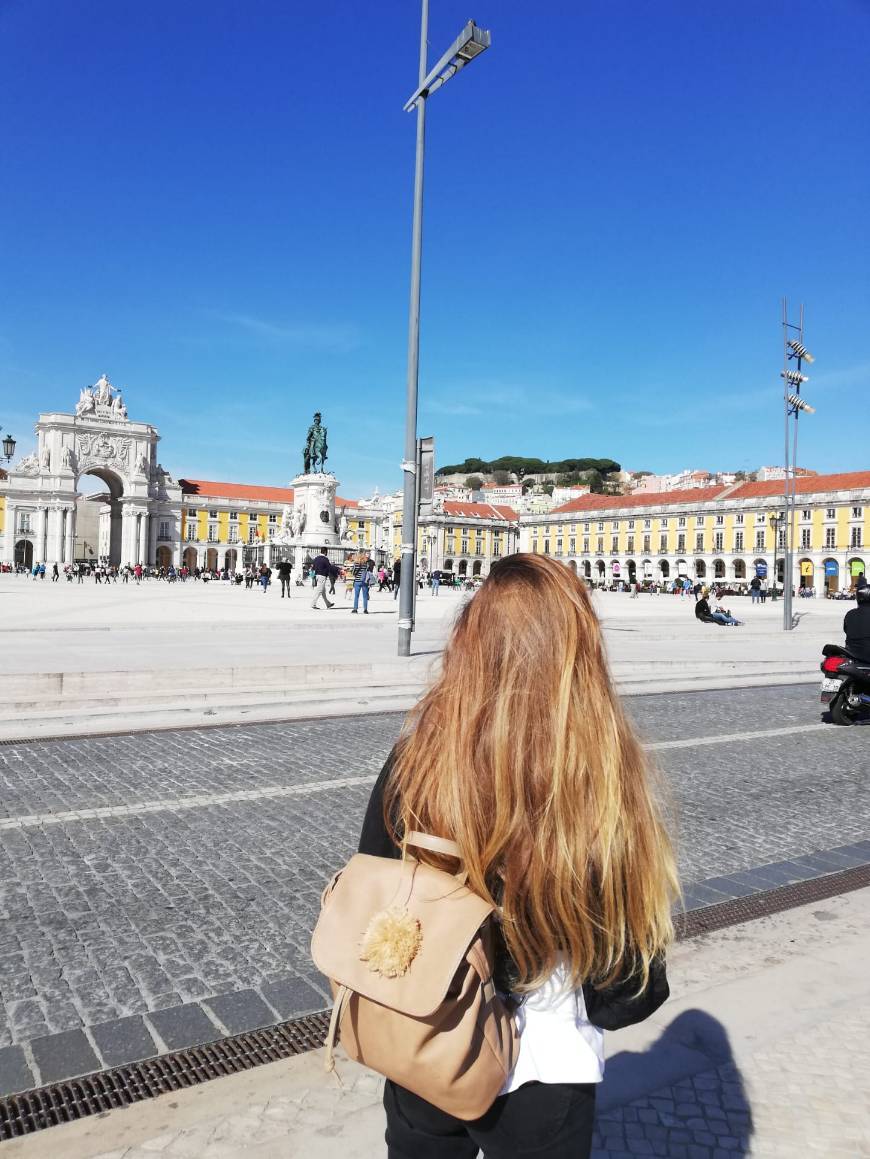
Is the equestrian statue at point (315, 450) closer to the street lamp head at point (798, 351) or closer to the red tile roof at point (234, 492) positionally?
the street lamp head at point (798, 351)

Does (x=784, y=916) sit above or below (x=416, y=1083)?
below

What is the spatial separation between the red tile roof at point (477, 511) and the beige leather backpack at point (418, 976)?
4462 inches

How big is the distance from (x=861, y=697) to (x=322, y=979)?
7303mm

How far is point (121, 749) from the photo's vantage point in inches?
272

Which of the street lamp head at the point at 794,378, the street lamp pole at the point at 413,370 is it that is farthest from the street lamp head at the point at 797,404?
the street lamp pole at the point at 413,370

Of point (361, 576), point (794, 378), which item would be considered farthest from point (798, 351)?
point (361, 576)

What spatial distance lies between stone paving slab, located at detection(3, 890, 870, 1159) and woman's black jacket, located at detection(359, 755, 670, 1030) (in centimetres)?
102

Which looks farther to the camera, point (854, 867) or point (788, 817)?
point (788, 817)

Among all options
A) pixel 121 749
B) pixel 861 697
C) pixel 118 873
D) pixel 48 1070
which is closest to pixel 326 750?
pixel 121 749

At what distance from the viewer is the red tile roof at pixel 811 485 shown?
8275 cm

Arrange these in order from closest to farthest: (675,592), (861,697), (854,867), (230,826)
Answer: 1. (854,867)
2. (230,826)
3. (861,697)
4. (675,592)

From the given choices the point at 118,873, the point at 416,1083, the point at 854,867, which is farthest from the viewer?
the point at 854,867

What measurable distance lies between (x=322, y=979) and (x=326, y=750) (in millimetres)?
3867

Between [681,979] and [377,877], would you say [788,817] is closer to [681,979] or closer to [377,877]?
[681,979]
